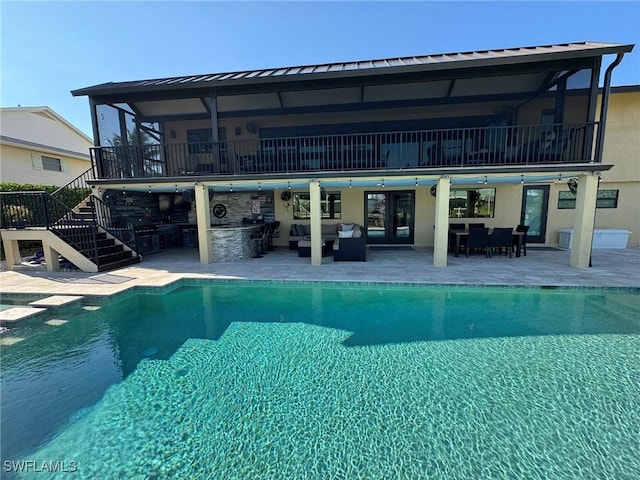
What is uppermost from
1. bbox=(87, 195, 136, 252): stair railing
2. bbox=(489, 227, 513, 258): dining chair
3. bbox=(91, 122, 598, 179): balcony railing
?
bbox=(91, 122, 598, 179): balcony railing

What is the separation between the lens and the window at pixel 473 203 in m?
11.1

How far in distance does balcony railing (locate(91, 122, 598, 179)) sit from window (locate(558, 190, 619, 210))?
266 centimetres

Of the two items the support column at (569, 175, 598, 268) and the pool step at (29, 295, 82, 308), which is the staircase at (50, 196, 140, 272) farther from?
the support column at (569, 175, 598, 268)

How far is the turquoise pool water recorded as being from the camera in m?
2.32

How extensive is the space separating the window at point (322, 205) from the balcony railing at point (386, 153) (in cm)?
173

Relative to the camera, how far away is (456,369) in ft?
11.7

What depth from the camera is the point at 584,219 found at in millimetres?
7375

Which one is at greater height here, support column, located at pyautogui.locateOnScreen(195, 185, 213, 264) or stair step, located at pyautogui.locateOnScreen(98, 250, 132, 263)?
support column, located at pyautogui.locateOnScreen(195, 185, 213, 264)

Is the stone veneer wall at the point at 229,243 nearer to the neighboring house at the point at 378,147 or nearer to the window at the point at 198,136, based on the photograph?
the neighboring house at the point at 378,147

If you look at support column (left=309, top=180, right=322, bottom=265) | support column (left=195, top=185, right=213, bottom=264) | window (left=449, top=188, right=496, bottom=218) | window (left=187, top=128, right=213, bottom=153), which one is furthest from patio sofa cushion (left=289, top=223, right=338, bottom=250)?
window (left=187, top=128, right=213, bottom=153)

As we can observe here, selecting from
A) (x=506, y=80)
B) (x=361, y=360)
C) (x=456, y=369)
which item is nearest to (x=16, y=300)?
(x=361, y=360)

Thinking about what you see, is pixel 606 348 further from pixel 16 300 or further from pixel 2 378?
pixel 16 300

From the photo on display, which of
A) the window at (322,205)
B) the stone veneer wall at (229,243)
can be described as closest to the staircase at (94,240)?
the stone veneer wall at (229,243)

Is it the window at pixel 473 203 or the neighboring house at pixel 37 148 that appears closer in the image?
the window at pixel 473 203
